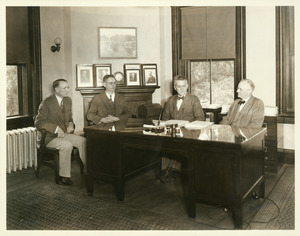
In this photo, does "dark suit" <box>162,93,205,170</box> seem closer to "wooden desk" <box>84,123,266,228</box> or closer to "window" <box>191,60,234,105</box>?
"wooden desk" <box>84,123,266,228</box>

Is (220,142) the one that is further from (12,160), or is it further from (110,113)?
(12,160)

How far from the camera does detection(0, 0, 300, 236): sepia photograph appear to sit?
2854mm

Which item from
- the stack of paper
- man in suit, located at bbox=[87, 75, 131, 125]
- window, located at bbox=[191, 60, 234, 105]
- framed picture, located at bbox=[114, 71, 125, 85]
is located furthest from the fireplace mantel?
the stack of paper

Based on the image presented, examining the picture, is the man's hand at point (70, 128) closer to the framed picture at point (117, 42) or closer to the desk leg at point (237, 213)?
the framed picture at point (117, 42)

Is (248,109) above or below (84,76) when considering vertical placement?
below

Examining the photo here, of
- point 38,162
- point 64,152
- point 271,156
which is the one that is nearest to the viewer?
point 64,152

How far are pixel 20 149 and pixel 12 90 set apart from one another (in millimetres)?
886

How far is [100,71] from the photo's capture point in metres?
5.32

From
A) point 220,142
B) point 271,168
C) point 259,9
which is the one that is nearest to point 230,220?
point 220,142

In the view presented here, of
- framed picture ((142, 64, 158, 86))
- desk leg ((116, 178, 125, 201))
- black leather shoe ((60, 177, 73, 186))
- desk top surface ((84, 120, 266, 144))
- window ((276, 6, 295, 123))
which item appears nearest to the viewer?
desk top surface ((84, 120, 266, 144))

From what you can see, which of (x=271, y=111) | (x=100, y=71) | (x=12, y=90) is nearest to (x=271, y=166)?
(x=271, y=111)

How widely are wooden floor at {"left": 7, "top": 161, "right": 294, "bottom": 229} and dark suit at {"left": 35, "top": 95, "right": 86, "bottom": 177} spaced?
0.31 meters

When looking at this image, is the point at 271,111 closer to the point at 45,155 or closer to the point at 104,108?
the point at 104,108

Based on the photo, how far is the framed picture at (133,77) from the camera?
5500 mm
